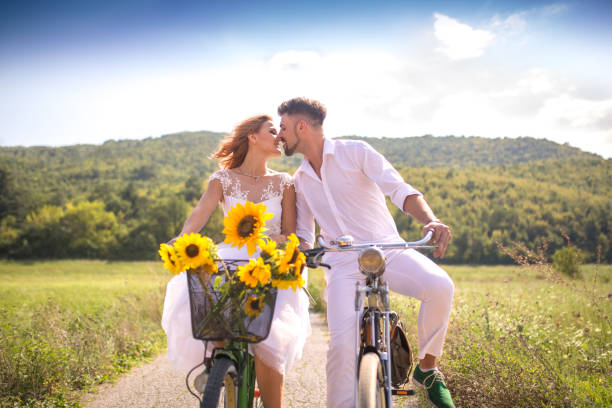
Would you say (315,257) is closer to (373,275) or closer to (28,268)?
(373,275)

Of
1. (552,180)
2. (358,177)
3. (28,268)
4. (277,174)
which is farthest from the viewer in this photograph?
(552,180)

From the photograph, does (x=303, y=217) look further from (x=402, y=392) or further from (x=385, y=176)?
(x=402, y=392)

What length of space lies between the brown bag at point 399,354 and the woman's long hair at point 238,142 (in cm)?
217

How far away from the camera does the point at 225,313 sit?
249cm

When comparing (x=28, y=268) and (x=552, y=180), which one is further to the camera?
(x=552, y=180)

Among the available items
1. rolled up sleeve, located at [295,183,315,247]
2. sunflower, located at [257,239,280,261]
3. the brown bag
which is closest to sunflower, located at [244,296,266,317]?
sunflower, located at [257,239,280,261]

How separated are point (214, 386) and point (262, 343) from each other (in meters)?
0.59

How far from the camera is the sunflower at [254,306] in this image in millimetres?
2475

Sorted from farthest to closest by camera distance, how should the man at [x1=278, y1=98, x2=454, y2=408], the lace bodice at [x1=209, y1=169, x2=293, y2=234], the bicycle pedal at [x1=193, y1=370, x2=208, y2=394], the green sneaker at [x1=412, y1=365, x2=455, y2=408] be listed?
the lace bodice at [x1=209, y1=169, x2=293, y2=234] → the green sneaker at [x1=412, y1=365, x2=455, y2=408] → the man at [x1=278, y1=98, x2=454, y2=408] → the bicycle pedal at [x1=193, y1=370, x2=208, y2=394]

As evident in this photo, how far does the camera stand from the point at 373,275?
2.69m

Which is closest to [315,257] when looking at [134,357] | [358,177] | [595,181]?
[358,177]

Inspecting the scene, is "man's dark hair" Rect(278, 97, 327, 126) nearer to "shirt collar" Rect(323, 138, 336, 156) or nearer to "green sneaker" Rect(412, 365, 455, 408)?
"shirt collar" Rect(323, 138, 336, 156)

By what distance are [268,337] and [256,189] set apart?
5.52 feet

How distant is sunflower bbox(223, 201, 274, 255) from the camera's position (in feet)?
8.36
